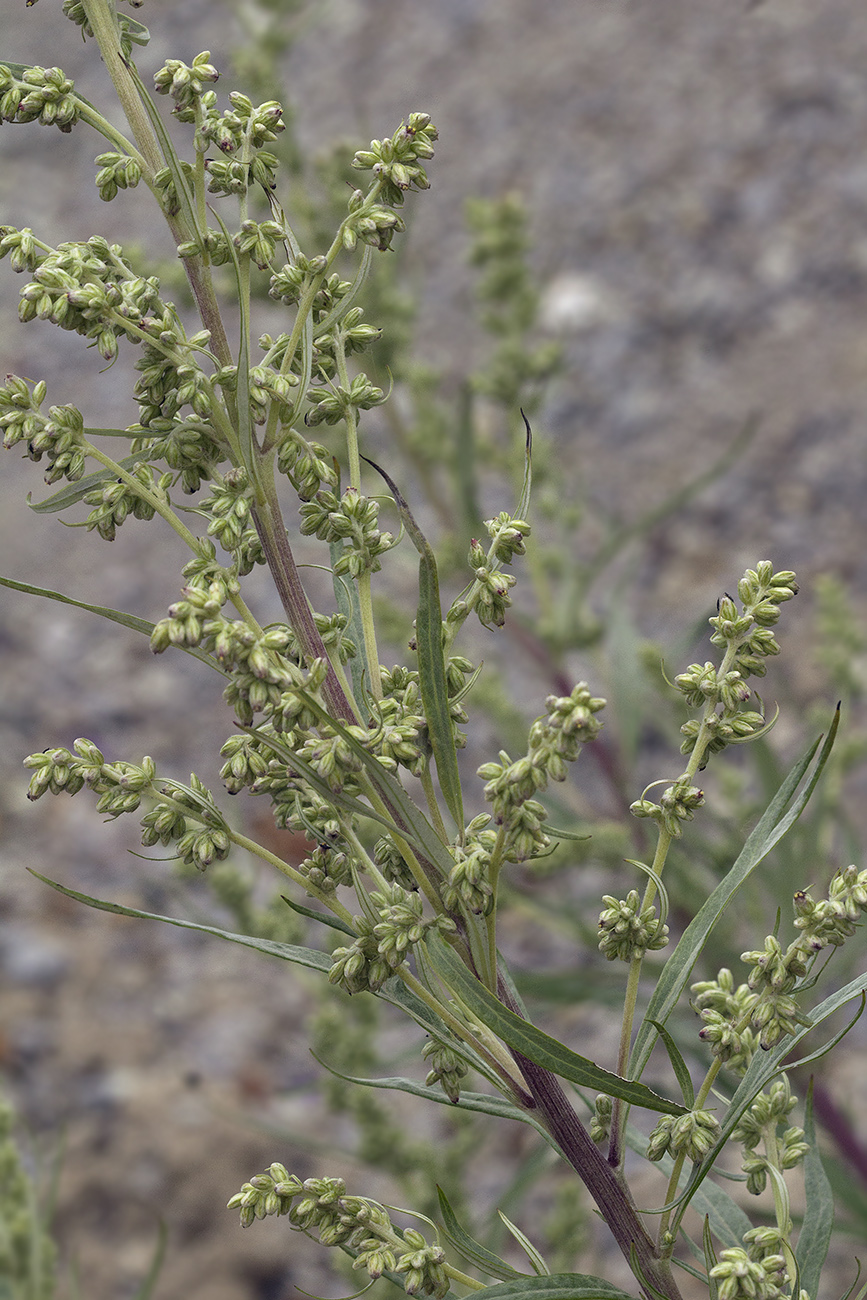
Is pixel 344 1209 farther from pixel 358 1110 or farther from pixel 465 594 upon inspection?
pixel 358 1110

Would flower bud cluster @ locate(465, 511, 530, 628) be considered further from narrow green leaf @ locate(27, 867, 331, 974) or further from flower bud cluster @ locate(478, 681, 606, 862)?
narrow green leaf @ locate(27, 867, 331, 974)

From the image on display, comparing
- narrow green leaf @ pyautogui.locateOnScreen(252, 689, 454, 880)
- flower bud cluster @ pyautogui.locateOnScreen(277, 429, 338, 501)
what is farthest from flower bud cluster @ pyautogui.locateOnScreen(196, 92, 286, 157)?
narrow green leaf @ pyautogui.locateOnScreen(252, 689, 454, 880)

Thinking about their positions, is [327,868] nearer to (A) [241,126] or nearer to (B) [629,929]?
(B) [629,929]

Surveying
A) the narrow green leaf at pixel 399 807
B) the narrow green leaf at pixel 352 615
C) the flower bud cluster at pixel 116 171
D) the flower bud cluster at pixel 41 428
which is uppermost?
the flower bud cluster at pixel 116 171

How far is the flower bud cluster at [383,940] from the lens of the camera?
0.46m

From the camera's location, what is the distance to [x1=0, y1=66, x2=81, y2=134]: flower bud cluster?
458 millimetres

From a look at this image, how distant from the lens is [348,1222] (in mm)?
478

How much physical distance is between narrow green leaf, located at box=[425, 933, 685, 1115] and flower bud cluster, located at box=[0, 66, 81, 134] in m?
0.36

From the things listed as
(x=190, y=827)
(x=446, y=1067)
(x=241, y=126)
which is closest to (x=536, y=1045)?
(x=446, y=1067)

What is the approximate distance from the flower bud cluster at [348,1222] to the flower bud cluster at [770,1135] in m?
0.15

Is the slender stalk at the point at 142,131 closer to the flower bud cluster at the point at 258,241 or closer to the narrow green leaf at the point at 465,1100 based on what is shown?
the flower bud cluster at the point at 258,241

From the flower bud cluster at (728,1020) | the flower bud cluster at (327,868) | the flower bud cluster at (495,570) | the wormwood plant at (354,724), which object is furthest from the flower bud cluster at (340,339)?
the flower bud cluster at (728,1020)

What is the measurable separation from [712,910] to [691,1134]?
9cm

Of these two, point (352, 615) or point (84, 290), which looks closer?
point (84, 290)
